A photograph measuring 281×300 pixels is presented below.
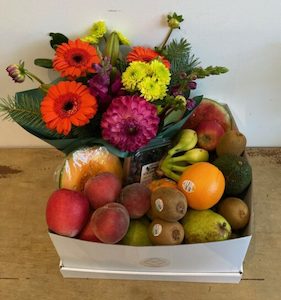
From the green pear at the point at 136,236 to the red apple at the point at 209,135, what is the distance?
0.71 feet

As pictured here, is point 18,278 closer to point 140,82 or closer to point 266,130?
point 140,82

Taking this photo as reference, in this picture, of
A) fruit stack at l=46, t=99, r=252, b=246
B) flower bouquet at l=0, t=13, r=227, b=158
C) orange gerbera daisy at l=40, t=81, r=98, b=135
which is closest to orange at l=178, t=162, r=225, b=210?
fruit stack at l=46, t=99, r=252, b=246

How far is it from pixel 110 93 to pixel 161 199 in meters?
0.22

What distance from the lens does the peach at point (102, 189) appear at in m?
0.65

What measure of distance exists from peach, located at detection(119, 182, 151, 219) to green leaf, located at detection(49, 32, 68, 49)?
1.07 feet

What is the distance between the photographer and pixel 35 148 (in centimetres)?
99

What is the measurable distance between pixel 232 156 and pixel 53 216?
0.34 meters

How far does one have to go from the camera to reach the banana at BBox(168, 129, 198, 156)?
2.44ft

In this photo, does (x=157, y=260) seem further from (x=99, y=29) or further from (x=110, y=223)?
(x=99, y=29)

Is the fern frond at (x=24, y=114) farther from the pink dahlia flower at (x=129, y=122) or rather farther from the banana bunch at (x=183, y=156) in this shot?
the banana bunch at (x=183, y=156)

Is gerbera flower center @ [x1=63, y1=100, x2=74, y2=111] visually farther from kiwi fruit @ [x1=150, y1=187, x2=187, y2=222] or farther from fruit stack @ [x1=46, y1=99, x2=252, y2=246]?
kiwi fruit @ [x1=150, y1=187, x2=187, y2=222]

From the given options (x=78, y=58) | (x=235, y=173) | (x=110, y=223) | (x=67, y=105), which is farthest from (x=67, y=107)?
(x=235, y=173)

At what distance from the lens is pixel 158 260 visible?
63cm

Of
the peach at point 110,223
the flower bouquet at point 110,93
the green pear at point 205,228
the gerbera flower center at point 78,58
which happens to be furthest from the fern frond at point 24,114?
the green pear at point 205,228
